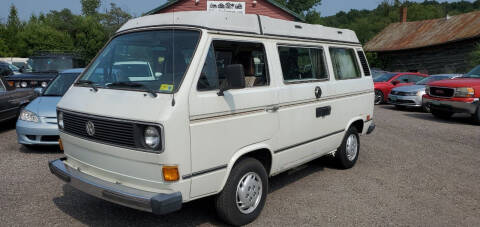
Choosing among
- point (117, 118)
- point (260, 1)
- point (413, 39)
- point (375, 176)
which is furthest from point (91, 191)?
point (413, 39)

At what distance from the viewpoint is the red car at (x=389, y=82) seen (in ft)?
54.3

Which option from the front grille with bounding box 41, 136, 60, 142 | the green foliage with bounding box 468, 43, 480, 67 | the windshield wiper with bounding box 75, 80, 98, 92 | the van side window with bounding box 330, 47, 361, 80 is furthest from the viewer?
the green foliage with bounding box 468, 43, 480, 67

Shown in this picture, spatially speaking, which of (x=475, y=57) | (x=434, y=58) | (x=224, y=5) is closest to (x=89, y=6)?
(x=224, y=5)

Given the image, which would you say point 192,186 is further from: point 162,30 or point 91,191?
point 162,30

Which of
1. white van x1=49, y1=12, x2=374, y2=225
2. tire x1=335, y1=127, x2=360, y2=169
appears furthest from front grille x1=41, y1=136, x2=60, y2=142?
tire x1=335, y1=127, x2=360, y2=169

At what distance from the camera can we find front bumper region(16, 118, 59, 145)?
665cm

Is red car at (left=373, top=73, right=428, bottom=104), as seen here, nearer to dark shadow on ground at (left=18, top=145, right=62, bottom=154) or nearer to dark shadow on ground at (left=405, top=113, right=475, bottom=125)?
dark shadow on ground at (left=405, top=113, right=475, bottom=125)

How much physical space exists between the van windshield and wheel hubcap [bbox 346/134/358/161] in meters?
3.59

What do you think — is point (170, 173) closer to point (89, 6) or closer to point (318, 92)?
point (318, 92)

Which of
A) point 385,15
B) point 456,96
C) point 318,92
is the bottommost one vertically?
point 456,96

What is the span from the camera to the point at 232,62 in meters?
4.37

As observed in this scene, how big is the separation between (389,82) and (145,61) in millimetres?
14764

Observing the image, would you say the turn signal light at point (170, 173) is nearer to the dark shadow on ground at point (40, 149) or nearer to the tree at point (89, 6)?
the dark shadow on ground at point (40, 149)

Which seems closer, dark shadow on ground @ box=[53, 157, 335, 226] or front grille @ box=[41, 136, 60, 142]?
dark shadow on ground @ box=[53, 157, 335, 226]
